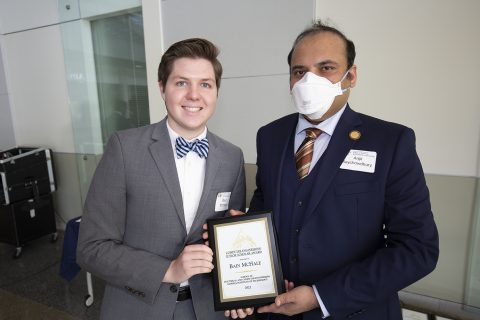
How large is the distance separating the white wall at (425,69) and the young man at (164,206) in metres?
1.94

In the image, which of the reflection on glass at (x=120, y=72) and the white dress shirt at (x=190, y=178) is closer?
the white dress shirt at (x=190, y=178)

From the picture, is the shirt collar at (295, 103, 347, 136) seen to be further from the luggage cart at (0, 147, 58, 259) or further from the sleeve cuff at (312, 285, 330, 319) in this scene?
the luggage cart at (0, 147, 58, 259)

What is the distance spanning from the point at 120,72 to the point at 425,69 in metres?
3.78

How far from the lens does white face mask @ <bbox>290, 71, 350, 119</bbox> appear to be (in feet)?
4.11

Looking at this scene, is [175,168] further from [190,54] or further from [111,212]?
[190,54]

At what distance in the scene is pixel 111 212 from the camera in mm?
1244

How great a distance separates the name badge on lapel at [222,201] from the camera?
1.41 m

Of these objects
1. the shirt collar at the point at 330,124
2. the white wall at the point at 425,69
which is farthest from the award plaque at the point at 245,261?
the white wall at the point at 425,69

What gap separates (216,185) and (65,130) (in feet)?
13.9

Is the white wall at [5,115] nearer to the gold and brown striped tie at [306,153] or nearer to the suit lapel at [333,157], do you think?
the gold and brown striped tie at [306,153]

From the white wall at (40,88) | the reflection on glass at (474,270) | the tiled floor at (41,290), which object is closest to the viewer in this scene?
the reflection on glass at (474,270)

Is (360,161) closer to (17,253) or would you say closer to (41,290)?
(41,290)

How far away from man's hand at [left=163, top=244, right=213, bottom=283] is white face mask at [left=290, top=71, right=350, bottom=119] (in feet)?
2.42

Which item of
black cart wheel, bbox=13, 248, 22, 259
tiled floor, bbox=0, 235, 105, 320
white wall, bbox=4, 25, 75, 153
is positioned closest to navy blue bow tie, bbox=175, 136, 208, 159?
tiled floor, bbox=0, 235, 105, 320
